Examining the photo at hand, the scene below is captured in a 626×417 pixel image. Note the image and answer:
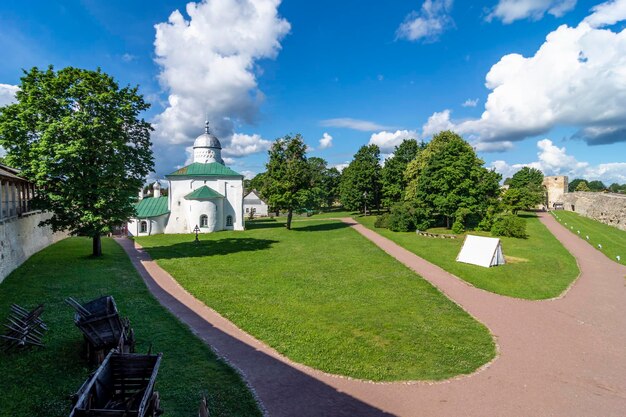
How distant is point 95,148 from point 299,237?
21591 mm

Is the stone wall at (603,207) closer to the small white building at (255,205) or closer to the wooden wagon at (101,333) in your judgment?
the wooden wagon at (101,333)

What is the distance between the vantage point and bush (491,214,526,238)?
37375 millimetres

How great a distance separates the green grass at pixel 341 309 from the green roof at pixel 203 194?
1411cm

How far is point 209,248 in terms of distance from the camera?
1272 inches

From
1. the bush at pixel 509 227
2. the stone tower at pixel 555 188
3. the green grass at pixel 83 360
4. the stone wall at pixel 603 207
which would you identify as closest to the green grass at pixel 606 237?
the stone wall at pixel 603 207

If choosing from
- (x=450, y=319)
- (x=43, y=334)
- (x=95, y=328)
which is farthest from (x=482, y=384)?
(x=43, y=334)

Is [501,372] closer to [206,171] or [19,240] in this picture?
[19,240]

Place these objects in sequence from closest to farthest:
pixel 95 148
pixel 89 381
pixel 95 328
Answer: pixel 89 381 → pixel 95 328 → pixel 95 148

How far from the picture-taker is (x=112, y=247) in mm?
32719

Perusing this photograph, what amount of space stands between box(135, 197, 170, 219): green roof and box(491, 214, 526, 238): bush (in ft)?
128

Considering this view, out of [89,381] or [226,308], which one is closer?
[89,381]

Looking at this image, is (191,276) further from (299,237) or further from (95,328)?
(299,237)

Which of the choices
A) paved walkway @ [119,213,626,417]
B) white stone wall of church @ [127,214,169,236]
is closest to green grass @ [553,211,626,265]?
paved walkway @ [119,213,626,417]

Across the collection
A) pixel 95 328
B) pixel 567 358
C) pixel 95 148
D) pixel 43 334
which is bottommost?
pixel 567 358
